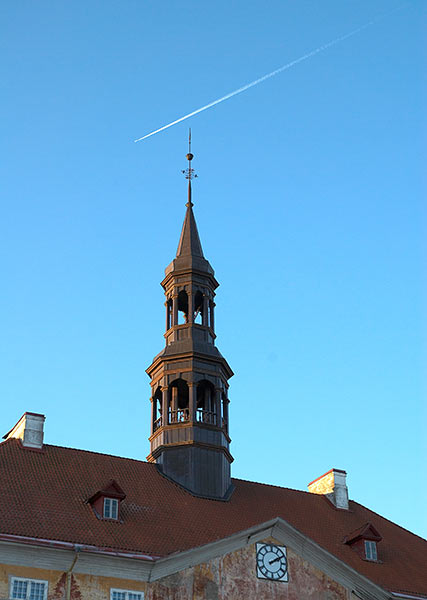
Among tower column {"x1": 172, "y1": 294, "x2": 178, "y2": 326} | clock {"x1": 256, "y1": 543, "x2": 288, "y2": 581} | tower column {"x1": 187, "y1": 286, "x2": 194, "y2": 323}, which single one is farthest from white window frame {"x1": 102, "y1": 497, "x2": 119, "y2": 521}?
tower column {"x1": 172, "y1": 294, "x2": 178, "y2": 326}

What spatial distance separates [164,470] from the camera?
4381cm

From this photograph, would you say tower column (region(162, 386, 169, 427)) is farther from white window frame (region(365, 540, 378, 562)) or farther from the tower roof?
white window frame (region(365, 540, 378, 562))

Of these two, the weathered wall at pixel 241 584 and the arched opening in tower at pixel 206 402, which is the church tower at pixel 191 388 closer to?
the arched opening in tower at pixel 206 402

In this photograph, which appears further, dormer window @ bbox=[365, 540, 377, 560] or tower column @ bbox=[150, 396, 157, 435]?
tower column @ bbox=[150, 396, 157, 435]

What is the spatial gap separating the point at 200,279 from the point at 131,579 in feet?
57.3

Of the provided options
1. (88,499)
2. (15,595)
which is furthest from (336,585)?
(15,595)

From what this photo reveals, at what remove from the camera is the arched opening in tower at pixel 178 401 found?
45375 millimetres

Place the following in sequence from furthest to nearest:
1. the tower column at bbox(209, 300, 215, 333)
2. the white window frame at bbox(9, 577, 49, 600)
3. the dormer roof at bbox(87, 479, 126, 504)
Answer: the tower column at bbox(209, 300, 215, 333) → the dormer roof at bbox(87, 479, 126, 504) → the white window frame at bbox(9, 577, 49, 600)

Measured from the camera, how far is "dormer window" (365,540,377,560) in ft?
140

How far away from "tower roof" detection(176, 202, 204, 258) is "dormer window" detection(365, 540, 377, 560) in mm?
16152

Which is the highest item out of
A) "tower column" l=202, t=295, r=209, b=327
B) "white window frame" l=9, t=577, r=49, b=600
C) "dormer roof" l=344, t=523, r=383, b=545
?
"tower column" l=202, t=295, r=209, b=327

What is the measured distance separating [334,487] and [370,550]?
553 centimetres

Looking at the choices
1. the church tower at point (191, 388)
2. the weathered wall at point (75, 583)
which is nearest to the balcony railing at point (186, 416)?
the church tower at point (191, 388)

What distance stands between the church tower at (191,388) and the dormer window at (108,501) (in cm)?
508
